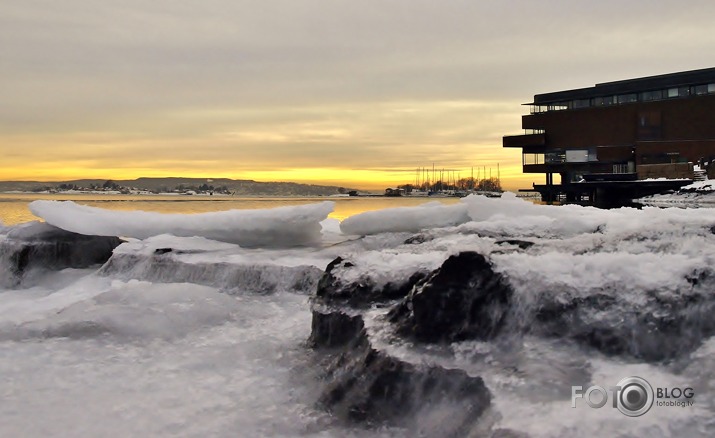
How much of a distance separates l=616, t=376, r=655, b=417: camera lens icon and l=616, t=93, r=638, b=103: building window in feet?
200

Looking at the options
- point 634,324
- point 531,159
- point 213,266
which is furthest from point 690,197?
point 531,159

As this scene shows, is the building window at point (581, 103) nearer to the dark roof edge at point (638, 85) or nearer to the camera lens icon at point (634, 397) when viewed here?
the dark roof edge at point (638, 85)

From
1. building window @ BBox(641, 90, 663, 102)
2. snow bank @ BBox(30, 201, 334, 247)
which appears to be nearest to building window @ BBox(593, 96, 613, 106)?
building window @ BBox(641, 90, 663, 102)

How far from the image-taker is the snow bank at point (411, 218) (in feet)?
45.8

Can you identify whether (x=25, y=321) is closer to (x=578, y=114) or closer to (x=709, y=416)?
(x=709, y=416)

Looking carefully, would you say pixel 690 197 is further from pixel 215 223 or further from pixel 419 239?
pixel 215 223

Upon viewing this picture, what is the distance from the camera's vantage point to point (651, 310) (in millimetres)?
5035

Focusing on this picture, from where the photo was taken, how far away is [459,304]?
5.61m

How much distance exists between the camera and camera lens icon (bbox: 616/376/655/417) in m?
3.94

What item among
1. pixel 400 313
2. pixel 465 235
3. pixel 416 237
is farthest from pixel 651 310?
pixel 416 237

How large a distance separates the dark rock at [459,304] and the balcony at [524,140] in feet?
198

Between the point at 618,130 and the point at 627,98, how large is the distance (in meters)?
3.49

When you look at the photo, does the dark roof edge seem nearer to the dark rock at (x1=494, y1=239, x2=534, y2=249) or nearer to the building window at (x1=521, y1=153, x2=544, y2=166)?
the building window at (x1=521, y1=153, x2=544, y2=166)

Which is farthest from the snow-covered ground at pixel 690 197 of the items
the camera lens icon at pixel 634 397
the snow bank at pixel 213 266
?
the camera lens icon at pixel 634 397
